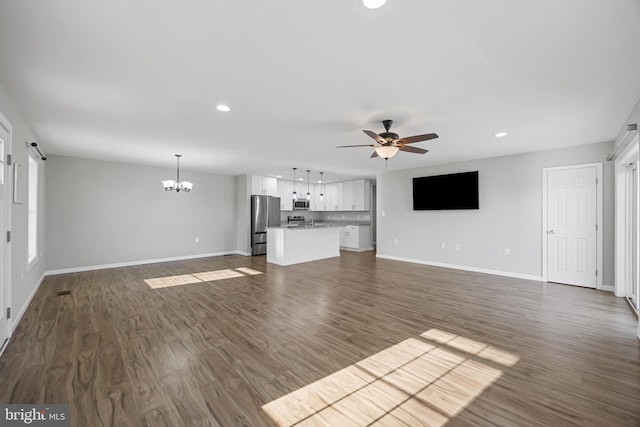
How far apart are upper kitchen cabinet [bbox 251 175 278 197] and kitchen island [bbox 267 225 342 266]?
182 centimetres

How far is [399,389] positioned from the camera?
201 cm

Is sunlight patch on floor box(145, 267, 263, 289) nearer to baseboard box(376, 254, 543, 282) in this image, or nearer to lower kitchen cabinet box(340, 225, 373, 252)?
baseboard box(376, 254, 543, 282)

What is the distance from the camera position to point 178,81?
252cm

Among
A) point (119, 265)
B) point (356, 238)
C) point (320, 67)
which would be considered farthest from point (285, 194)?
point (320, 67)

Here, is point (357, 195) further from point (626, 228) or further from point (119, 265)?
point (119, 265)

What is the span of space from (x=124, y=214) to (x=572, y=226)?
9.36 meters

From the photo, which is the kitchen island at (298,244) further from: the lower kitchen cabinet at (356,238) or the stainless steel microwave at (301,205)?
the stainless steel microwave at (301,205)

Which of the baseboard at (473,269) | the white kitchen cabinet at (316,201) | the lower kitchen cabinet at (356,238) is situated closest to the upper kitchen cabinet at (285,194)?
the white kitchen cabinet at (316,201)

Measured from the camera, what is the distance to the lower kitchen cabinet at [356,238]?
9.32m

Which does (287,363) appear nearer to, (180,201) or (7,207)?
(7,207)

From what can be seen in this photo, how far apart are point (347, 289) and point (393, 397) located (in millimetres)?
2698

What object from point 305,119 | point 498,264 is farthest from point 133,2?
point 498,264

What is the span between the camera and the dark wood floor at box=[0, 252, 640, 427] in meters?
1.78

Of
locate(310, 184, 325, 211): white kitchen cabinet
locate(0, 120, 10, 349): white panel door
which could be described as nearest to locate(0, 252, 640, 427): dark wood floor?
locate(0, 120, 10, 349): white panel door
